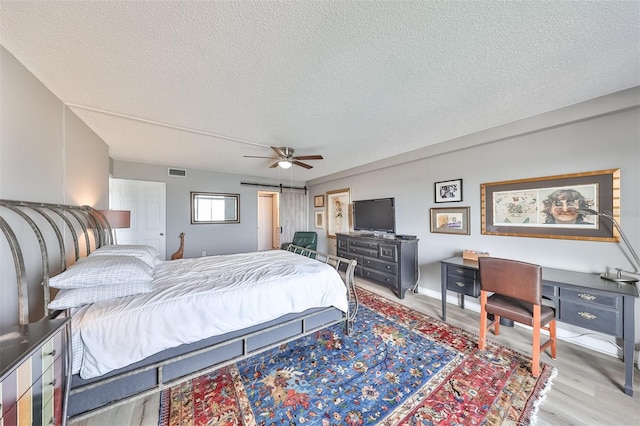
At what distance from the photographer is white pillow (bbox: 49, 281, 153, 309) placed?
139 cm

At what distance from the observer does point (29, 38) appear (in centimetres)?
137

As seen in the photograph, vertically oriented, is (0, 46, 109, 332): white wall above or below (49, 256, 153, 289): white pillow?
above

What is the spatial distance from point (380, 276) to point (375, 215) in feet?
4.08

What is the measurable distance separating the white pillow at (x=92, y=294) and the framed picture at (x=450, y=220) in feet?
12.7

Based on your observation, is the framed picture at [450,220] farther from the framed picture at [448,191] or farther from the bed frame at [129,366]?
the bed frame at [129,366]

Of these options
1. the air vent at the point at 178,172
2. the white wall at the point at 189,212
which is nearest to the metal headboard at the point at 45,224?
the white wall at the point at 189,212

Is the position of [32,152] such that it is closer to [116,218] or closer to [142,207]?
[116,218]

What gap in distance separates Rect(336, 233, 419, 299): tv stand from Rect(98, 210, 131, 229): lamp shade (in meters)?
3.79

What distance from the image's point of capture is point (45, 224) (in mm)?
1875

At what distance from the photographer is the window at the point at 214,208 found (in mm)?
5173

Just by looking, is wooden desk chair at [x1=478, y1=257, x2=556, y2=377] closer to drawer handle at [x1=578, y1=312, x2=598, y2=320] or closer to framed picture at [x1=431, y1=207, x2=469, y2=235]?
drawer handle at [x1=578, y1=312, x2=598, y2=320]

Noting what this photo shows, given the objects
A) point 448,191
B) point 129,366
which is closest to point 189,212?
point 129,366

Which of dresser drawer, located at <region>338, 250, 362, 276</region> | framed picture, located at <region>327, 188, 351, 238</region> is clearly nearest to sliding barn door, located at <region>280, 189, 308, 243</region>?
framed picture, located at <region>327, 188, 351, 238</region>

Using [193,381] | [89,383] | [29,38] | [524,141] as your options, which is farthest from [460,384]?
[29,38]
